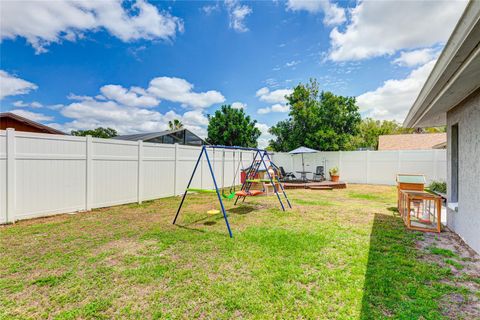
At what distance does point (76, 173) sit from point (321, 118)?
575 inches

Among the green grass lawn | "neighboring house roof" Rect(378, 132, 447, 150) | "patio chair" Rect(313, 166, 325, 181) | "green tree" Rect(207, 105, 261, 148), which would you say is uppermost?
"green tree" Rect(207, 105, 261, 148)

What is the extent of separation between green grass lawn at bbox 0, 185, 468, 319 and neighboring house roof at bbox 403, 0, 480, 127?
7.91 ft

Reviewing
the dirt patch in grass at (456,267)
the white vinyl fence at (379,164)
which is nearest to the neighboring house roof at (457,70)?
the dirt patch in grass at (456,267)

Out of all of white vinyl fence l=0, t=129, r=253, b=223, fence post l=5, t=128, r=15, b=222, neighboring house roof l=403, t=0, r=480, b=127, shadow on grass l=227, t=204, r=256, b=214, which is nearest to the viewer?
neighboring house roof l=403, t=0, r=480, b=127

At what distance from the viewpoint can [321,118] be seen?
15773 millimetres

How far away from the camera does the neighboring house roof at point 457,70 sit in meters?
1.76

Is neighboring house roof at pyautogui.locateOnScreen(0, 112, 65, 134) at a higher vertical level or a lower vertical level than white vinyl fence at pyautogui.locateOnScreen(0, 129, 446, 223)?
higher

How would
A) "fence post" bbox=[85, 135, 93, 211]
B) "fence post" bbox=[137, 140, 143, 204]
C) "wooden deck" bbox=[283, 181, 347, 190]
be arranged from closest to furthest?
"fence post" bbox=[85, 135, 93, 211], "fence post" bbox=[137, 140, 143, 204], "wooden deck" bbox=[283, 181, 347, 190]

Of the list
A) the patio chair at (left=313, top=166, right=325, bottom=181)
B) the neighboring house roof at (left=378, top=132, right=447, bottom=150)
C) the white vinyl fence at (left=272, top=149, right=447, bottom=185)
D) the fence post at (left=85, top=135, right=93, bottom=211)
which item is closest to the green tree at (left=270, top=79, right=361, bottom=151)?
the white vinyl fence at (left=272, top=149, right=447, bottom=185)

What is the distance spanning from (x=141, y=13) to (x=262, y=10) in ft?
13.9

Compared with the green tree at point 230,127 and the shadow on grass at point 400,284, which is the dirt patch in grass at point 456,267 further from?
the green tree at point 230,127

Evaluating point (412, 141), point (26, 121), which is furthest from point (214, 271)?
point (412, 141)

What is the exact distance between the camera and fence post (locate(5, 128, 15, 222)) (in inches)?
178

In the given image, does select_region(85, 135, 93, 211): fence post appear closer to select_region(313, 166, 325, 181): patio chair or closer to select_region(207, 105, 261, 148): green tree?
select_region(313, 166, 325, 181): patio chair
